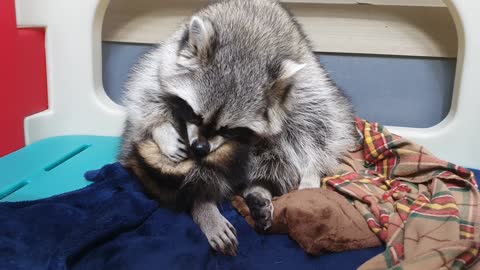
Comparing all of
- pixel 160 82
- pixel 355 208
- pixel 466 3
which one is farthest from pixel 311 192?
pixel 466 3

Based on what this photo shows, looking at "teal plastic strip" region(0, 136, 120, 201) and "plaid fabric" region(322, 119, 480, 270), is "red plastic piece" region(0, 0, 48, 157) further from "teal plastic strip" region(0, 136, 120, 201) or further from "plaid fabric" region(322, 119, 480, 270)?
"plaid fabric" region(322, 119, 480, 270)

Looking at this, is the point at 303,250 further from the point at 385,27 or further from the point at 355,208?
the point at 385,27

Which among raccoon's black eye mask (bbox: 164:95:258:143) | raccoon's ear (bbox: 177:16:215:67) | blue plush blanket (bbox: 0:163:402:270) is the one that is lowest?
blue plush blanket (bbox: 0:163:402:270)

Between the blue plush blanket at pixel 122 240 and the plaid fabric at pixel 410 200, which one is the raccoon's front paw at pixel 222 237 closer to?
the blue plush blanket at pixel 122 240

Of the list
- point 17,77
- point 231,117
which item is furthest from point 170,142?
point 17,77

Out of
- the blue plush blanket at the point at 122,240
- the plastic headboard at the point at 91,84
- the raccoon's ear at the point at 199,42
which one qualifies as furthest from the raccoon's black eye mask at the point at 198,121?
the plastic headboard at the point at 91,84

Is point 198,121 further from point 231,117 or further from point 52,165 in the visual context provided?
point 52,165

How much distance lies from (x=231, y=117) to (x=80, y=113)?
103cm

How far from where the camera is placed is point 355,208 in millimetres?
1394

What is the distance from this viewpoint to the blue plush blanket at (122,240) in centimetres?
115

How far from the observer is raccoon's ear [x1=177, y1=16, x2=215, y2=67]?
134 centimetres

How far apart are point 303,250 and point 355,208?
0.22 metres

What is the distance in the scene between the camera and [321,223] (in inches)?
51.0

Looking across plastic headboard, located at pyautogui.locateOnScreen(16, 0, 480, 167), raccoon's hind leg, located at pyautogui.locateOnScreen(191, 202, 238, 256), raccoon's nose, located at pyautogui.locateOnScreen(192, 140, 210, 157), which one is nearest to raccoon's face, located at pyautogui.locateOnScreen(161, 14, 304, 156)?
raccoon's nose, located at pyautogui.locateOnScreen(192, 140, 210, 157)
